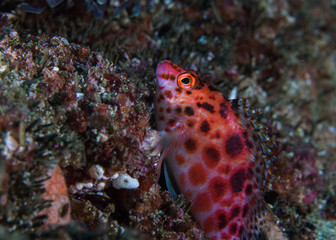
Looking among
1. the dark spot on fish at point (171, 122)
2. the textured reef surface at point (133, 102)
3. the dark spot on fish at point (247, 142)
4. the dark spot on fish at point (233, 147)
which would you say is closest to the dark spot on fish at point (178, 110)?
the dark spot on fish at point (171, 122)

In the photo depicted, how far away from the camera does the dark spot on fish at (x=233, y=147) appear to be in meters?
3.21

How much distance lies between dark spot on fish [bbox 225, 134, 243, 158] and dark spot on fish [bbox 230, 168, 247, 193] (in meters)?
0.24

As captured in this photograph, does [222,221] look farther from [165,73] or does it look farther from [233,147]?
[165,73]

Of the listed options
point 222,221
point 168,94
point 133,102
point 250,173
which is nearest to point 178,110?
point 168,94

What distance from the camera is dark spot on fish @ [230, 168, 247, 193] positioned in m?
3.13

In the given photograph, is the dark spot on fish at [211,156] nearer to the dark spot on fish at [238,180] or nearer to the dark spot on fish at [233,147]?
the dark spot on fish at [233,147]

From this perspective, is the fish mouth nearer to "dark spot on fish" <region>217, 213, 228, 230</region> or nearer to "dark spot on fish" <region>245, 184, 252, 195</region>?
"dark spot on fish" <region>245, 184, 252, 195</region>

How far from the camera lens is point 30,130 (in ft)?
7.02

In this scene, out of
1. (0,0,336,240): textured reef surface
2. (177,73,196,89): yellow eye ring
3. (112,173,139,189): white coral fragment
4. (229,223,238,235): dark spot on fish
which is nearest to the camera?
(0,0,336,240): textured reef surface

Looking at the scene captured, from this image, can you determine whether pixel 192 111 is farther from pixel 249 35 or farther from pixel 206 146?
pixel 249 35

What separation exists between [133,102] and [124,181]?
3.32 feet

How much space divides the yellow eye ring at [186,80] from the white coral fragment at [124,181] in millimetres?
1361

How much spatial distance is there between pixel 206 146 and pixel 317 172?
111 inches

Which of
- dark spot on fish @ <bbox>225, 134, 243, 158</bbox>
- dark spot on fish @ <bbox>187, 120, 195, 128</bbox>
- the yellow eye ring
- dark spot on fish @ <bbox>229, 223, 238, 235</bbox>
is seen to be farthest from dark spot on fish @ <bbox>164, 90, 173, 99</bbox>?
dark spot on fish @ <bbox>229, 223, 238, 235</bbox>
